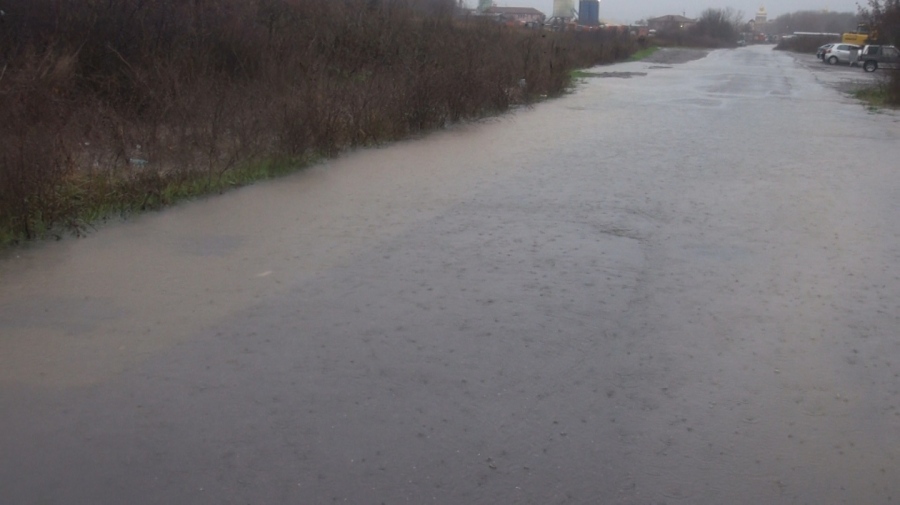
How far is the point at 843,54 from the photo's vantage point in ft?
200

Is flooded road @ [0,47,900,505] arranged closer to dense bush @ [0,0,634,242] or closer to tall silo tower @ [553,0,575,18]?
dense bush @ [0,0,634,242]

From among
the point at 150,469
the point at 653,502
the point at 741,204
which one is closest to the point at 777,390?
the point at 653,502

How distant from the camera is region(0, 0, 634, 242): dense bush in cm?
933

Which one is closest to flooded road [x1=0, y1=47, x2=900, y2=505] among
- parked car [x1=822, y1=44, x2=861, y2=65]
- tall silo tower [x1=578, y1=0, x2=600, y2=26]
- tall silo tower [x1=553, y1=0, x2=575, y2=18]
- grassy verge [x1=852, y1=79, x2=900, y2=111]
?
grassy verge [x1=852, y1=79, x2=900, y2=111]

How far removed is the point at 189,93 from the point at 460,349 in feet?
28.4

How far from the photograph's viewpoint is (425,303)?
691 cm

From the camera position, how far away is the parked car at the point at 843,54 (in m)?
60.5

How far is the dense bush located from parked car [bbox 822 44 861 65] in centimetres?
4452

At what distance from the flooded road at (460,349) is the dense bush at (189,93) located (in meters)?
0.74

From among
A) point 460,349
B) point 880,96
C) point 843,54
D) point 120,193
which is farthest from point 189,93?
point 843,54

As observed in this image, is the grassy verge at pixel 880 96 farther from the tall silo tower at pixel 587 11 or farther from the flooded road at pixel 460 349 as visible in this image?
the tall silo tower at pixel 587 11

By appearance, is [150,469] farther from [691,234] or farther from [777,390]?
[691,234]

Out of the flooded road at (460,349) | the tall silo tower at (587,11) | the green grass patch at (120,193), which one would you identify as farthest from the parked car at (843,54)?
the green grass patch at (120,193)

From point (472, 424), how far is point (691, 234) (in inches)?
194
